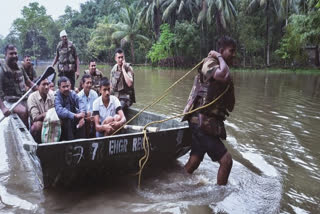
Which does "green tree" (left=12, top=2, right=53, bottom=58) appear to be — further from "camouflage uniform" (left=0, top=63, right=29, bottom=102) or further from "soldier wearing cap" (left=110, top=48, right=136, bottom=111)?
"soldier wearing cap" (left=110, top=48, right=136, bottom=111)

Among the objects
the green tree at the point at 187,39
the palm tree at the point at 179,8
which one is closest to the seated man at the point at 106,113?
the green tree at the point at 187,39

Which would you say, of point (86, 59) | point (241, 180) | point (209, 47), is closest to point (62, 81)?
point (241, 180)

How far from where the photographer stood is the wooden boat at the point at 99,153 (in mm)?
3289

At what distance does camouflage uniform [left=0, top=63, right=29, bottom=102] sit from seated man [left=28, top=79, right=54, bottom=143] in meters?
1.61

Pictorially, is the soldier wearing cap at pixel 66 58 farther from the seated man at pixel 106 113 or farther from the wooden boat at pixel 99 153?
the wooden boat at pixel 99 153

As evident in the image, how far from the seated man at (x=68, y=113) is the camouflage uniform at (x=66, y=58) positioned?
297cm

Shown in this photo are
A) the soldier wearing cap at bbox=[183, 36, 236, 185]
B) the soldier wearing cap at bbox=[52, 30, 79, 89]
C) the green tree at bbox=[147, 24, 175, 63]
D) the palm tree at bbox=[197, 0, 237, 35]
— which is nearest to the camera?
the soldier wearing cap at bbox=[183, 36, 236, 185]

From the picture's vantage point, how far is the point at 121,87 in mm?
5785

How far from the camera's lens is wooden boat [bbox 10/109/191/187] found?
329 centimetres

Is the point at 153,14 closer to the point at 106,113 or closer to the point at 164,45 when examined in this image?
the point at 164,45

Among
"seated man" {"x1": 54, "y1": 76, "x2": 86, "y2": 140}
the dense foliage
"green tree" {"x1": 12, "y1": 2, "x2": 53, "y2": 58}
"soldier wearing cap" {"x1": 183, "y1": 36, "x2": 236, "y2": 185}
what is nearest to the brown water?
"soldier wearing cap" {"x1": 183, "y1": 36, "x2": 236, "y2": 185}

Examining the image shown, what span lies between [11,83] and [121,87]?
212cm

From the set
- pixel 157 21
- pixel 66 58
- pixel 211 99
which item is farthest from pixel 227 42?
pixel 157 21

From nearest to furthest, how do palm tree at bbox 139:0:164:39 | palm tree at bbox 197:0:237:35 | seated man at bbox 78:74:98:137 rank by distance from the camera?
1. seated man at bbox 78:74:98:137
2. palm tree at bbox 197:0:237:35
3. palm tree at bbox 139:0:164:39
